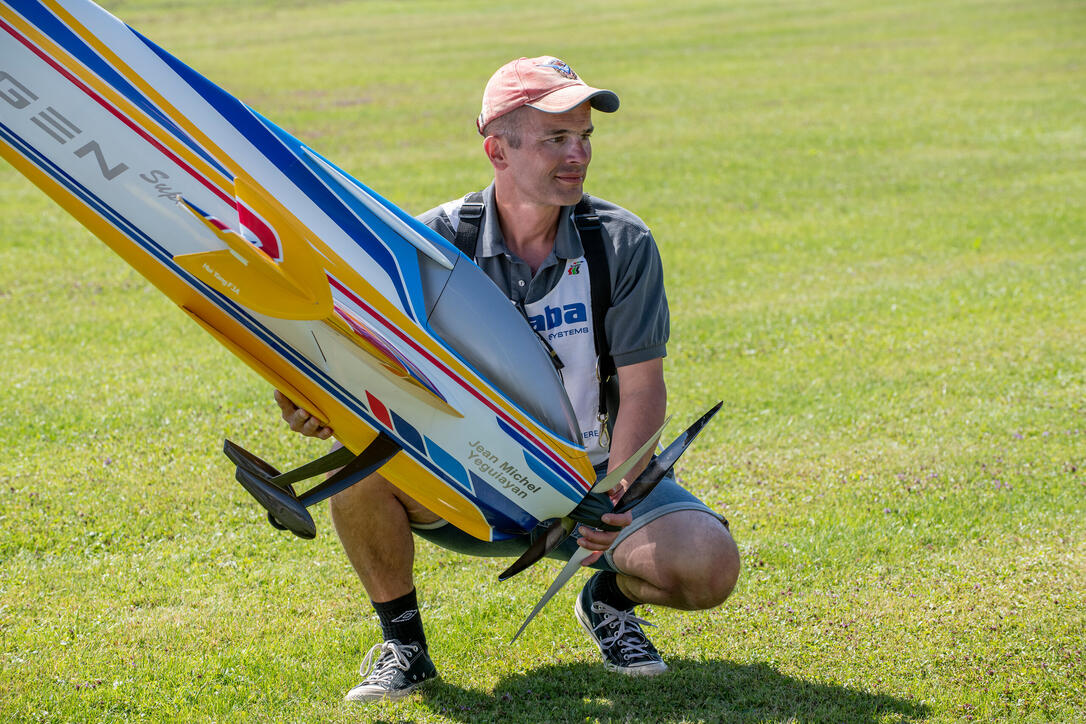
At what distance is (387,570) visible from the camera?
165 inches

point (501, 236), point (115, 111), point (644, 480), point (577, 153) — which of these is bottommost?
point (644, 480)

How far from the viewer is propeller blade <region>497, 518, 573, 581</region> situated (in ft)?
12.9

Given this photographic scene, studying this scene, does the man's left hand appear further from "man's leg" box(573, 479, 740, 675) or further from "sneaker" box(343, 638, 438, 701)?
"sneaker" box(343, 638, 438, 701)

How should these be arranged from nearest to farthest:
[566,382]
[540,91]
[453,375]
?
[453,375]
[540,91]
[566,382]

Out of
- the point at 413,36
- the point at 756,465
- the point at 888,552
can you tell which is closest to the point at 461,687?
the point at 888,552

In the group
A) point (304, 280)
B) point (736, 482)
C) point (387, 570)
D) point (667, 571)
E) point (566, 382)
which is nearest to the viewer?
point (304, 280)

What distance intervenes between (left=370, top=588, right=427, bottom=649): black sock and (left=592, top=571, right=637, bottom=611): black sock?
72 cm

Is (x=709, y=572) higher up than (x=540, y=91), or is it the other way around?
(x=540, y=91)

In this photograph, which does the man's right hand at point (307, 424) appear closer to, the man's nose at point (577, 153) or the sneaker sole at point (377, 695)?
the sneaker sole at point (377, 695)

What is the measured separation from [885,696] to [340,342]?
237 cm

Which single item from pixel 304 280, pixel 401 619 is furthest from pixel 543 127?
pixel 401 619

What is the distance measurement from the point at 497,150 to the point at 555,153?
10.2 inches

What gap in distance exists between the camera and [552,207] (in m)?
4.29

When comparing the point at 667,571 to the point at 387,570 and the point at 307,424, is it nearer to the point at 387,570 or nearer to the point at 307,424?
the point at 387,570
